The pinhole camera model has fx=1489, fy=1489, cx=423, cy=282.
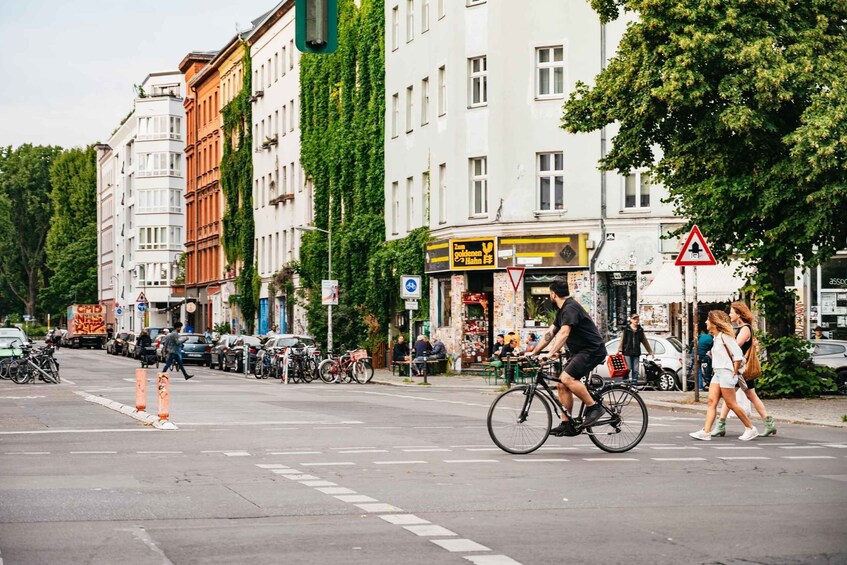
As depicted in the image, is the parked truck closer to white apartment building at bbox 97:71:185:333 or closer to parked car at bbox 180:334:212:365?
white apartment building at bbox 97:71:185:333

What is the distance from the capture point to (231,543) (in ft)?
32.0

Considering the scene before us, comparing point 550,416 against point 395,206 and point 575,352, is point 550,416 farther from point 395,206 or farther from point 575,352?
point 395,206

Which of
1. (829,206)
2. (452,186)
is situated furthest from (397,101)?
(829,206)

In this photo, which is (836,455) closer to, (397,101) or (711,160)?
(711,160)

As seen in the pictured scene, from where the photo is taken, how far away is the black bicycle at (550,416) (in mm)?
16750

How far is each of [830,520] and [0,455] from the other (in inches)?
398

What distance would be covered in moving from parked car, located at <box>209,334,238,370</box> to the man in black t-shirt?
148ft

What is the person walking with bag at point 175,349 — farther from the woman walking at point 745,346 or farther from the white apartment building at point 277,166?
the woman walking at point 745,346

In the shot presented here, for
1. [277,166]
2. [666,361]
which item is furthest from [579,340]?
[277,166]

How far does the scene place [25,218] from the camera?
14325 centimetres

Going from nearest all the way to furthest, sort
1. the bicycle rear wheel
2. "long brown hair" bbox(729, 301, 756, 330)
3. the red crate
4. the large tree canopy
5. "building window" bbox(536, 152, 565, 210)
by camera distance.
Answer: the bicycle rear wheel
"long brown hair" bbox(729, 301, 756, 330)
the large tree canopy
the red crate
"building window" bbox(536, 152, 565, 210)

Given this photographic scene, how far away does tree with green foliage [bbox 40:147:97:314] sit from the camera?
141125 mm

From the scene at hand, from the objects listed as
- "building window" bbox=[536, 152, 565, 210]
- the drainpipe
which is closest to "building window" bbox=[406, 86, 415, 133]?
"building window" bbox=[536, 152, 565, 210]

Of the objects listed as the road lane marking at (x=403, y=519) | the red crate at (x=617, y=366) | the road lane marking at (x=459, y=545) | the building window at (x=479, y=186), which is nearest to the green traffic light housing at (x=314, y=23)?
the road lane marking at (x=403, y=519)
